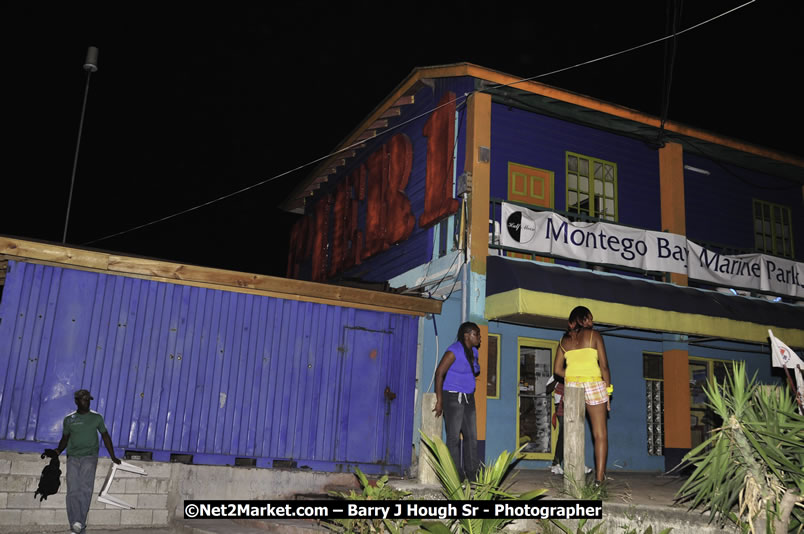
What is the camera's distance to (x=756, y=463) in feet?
14.6

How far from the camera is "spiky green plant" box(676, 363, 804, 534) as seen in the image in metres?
4.35

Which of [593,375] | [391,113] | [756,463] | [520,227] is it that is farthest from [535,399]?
[756,463]

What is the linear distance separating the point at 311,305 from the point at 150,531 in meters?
3.85

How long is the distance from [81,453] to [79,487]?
0.40 metres

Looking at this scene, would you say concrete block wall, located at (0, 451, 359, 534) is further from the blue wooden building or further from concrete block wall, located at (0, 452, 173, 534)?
the blue wooden building

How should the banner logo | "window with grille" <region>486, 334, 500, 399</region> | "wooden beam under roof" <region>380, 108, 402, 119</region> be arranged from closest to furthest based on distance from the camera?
the banner logo → "window with grille" <region>486, 334, 500, 399</region> → "wooden beam under roof" <region>380, 108, 402, 119</region>

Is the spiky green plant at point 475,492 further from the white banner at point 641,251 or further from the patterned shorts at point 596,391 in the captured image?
the white banner at point 641,251

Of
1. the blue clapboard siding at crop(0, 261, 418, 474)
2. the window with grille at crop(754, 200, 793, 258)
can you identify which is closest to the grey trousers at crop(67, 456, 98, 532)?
the blue clapboard siding at crop(0, 261, 418, 474)

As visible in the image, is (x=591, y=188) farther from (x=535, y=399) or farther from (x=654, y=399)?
(x=654, y=399)

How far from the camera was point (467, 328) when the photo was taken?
288 inches

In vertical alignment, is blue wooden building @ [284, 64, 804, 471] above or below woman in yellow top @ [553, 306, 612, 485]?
above

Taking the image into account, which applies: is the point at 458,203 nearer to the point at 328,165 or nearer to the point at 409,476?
the point at 409,476

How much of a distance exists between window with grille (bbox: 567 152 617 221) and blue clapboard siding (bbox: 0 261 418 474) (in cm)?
441

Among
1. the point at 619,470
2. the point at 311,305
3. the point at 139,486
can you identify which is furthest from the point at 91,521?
the point at 619,470
